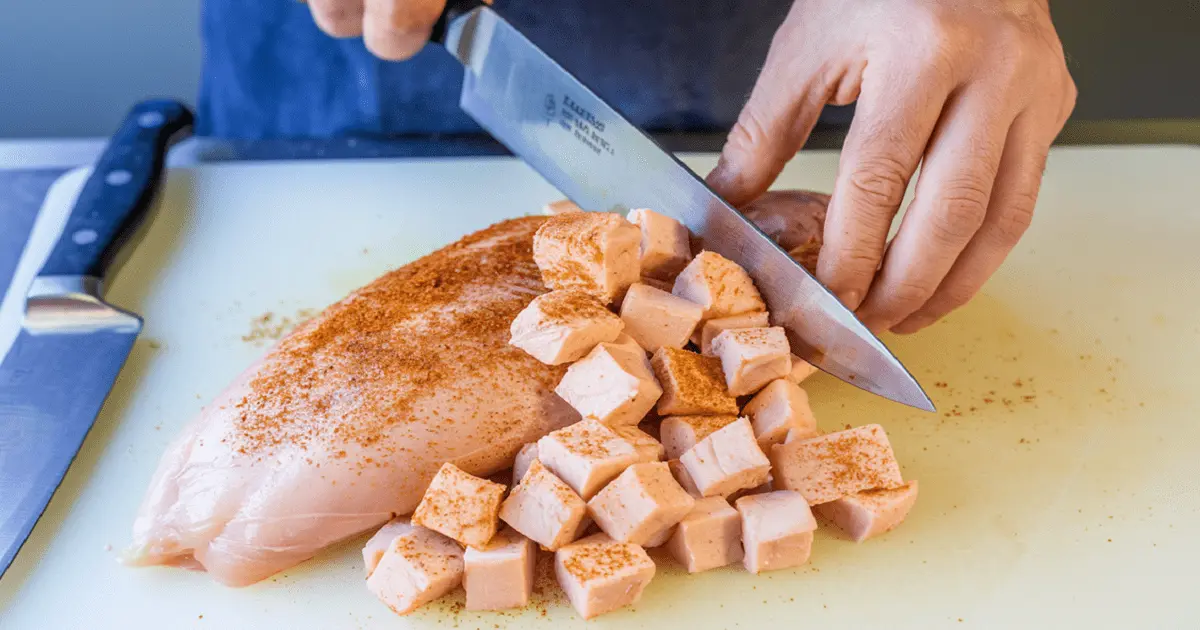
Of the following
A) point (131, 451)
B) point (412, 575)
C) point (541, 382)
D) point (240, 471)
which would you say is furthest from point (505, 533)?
point (131, 451)

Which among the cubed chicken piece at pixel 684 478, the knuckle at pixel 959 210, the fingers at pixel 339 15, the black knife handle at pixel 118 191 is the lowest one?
the cubed chicken piece at pixel 684 478

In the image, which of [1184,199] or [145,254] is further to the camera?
[1184,199]

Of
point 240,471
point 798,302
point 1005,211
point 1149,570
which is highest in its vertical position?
point 1005,211

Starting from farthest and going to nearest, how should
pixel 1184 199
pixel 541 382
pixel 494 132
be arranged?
pixel 1184 199, pixel 494 132, pixel 541 382

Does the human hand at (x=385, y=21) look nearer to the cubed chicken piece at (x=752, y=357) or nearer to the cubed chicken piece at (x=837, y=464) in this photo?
the cubed chicken piece at (x=752, y=357)

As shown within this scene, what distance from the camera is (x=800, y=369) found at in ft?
6.68

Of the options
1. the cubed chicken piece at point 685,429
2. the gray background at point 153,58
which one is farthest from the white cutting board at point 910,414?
the gray background at point 153,58

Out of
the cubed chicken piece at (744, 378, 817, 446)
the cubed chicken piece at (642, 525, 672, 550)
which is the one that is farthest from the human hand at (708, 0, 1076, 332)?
the cubed chicken piece at (642, 525, 672, 550)

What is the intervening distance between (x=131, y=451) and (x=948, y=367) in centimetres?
172

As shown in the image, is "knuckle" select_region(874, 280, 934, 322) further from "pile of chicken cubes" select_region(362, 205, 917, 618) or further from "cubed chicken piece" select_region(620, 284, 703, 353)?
"cubed chicken piece" select_region(620, 284, 703, 353)

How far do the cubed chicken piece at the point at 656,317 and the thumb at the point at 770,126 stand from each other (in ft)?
1.27

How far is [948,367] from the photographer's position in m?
2.22

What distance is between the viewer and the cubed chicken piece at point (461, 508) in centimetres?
163

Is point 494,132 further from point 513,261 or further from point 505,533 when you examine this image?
point 505,533
